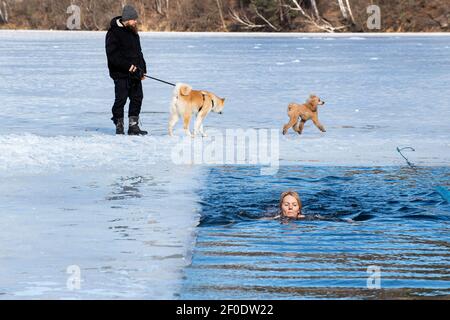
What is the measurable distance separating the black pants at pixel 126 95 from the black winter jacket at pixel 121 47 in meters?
0.25

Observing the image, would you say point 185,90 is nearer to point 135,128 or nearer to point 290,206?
point 135,128

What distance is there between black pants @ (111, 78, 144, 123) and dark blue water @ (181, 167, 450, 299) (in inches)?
119

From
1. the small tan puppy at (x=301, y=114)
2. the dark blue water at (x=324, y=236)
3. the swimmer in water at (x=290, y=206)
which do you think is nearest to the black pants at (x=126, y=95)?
the small tan puppy at (x=301, y=114)

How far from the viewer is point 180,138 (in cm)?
1252

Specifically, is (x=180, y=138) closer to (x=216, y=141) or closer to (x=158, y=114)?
(x=216, y=141)

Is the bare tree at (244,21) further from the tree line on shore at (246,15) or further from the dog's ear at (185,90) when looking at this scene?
the dog's ear at (185,90)

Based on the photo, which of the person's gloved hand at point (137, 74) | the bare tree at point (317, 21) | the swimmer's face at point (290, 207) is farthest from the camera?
the bare tree at point (317, 21)

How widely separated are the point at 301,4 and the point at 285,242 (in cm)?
5808

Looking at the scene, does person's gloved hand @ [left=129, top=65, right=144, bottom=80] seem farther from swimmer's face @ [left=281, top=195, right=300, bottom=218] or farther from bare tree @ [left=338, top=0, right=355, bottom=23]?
bare tree @ [left=338, top=0, right=355, bottom=23]

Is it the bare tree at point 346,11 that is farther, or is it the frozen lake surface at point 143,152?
the bare tree at point 346,11

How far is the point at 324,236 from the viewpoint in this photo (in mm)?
6965

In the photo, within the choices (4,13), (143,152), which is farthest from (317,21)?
(143,152)

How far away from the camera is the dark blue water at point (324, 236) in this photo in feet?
17.8

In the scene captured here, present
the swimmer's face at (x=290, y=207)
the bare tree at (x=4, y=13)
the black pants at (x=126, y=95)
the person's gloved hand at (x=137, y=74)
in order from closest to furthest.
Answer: the swimmer's face at (x=290, y=207) → the person's gloved hand at (x=137, y=74) → the black pants at (x=126, y=95) → the bare tree at (x=4, y=13)
